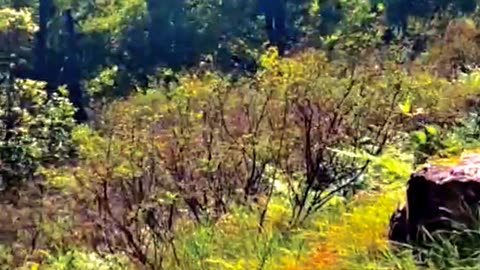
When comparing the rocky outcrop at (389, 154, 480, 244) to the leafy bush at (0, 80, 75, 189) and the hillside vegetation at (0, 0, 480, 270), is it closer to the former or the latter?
the hillside vegetation at (0, 0, 480, 270)

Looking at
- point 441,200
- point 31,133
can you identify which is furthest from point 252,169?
point 31,133

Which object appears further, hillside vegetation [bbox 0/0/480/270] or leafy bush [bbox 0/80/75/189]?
leafy bush [bbox 0/80/75/189]

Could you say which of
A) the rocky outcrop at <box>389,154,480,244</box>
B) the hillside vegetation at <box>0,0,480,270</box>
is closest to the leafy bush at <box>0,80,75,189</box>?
the hillside vegetation at <box>0,0,480,270</box>

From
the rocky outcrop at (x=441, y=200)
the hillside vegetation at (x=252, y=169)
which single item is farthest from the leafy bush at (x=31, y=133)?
the rocky outcrop at (x=441, y=200)

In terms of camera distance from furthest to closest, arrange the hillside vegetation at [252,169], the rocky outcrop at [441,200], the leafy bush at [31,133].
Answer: the leafy bush at [31,133] < the hillside vegetation at [252,169] < the rocky outcrop at [441,200]

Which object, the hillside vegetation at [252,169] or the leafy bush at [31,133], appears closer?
the hillside vegetation at [252,169]

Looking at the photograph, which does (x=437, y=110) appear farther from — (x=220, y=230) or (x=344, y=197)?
(x=220, y=230)

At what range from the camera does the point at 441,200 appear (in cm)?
434

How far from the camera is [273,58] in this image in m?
10.3

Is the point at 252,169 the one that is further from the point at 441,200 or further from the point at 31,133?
the point at 31,133

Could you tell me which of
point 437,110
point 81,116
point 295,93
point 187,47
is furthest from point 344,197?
point 187,47

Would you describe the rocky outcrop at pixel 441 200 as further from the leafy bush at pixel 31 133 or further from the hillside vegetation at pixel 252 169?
the leafy bush at pixel 31 133

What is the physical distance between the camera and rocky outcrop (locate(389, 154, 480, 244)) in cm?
426

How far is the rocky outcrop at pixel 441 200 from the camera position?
14.0ft
